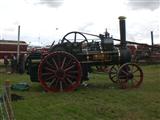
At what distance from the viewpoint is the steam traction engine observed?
45.6 ft

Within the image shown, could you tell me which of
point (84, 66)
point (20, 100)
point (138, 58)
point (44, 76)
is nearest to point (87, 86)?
point (84, 66)

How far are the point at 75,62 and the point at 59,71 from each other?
2.10ft

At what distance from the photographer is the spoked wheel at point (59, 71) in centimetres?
1388

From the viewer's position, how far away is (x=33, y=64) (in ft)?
47.2

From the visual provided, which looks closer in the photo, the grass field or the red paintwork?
the grass field

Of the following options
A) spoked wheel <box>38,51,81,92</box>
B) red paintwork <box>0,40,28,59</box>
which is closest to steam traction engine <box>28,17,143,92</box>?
spoked wheel <box>38,51,81,92</box>

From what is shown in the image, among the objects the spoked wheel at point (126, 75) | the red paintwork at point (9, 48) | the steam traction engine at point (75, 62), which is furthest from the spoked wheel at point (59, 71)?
the red paintwork at point (9, 48)

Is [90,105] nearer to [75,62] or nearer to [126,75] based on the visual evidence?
[75,62]

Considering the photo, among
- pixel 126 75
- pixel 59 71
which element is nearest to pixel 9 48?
pixel 126 75

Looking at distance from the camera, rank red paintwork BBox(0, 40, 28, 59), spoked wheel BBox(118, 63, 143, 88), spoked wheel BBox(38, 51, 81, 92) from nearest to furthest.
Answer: spoked wheel BBox(38, 51, 81, 92) < spoked wheel BBox(118, 63, 143, 88) < red paintwork BBox(0, 40, 28, 59)

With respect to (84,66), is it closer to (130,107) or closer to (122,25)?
(122,25)

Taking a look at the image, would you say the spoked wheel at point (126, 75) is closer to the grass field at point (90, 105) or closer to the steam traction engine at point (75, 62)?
the steam traction engine at point (75, 62)

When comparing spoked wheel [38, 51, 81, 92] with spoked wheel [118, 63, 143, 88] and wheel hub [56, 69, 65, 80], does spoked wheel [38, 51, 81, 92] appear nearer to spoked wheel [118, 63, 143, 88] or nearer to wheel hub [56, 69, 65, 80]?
wheel hub [56, 69, 65, 80]

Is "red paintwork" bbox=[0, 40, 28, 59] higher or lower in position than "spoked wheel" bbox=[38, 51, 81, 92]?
higher
